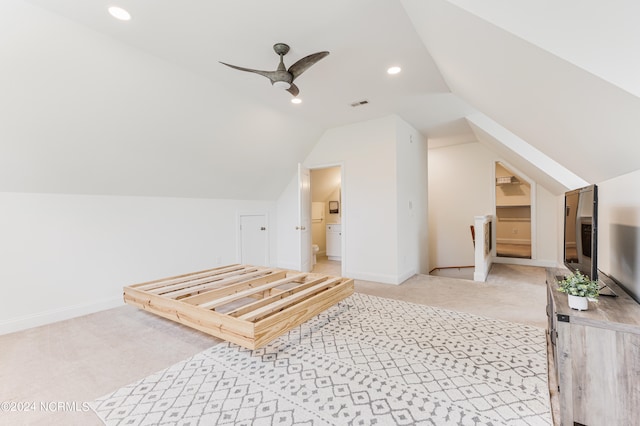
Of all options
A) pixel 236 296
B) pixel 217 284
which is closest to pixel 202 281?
pixel 217 284

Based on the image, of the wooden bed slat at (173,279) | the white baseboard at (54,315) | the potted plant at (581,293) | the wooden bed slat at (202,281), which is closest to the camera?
the potted plant at (581,293)

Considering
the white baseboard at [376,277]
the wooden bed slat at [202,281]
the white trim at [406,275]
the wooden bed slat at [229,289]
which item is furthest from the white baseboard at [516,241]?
the wooden bed slat at [202,281]

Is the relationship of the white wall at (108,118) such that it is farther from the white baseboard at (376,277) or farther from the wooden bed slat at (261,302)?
the white baseboard at (376,277)

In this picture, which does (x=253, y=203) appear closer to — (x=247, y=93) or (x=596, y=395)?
(x=247, y=93)

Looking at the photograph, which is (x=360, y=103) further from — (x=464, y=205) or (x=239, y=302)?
(x=464, y=205)

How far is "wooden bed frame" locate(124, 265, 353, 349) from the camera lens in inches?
76.9

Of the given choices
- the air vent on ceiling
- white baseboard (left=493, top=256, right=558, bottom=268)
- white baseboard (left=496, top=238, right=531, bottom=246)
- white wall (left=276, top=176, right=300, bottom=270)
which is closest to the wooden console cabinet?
the air vent on ceiling

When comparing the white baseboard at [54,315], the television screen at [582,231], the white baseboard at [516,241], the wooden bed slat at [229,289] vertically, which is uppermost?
the television screen at [582,231]

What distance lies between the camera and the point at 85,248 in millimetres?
3117

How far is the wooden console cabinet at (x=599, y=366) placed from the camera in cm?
124

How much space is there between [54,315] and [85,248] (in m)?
0.73

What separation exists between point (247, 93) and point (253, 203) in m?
2.20

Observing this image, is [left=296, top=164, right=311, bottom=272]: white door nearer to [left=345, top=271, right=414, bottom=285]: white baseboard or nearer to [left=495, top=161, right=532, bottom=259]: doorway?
[left=345, top=271, right=414, bottom=285]: white baseboard

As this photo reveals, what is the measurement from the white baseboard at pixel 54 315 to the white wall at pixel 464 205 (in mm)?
6149
